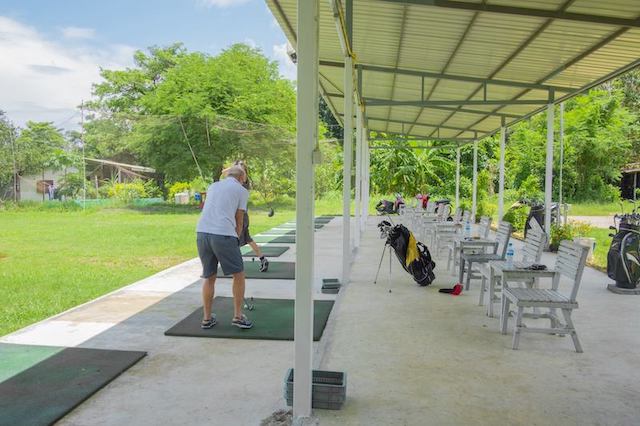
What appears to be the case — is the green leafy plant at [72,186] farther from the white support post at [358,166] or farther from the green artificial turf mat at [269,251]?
the white support post at [358,166]

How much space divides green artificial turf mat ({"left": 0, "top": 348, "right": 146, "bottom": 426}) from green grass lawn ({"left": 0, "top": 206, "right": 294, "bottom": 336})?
151cm

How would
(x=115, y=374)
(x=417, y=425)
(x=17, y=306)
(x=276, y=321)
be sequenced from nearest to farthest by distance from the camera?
1. (x=417, y=425)
2. (x=115, y=374)
3. (x=276, y=321)
4. (x=17, y=306)

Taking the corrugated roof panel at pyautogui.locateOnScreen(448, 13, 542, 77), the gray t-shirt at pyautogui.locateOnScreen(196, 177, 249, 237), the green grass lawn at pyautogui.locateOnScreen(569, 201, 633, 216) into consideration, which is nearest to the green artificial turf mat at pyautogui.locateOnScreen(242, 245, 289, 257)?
the corrugated roof panel at pyautogui.locateOnScreen(448, 13, 542, 77)

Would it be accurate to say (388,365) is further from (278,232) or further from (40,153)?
(40,153)

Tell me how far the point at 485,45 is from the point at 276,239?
23.4ft

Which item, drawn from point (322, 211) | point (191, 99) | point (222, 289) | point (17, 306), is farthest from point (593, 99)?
point (17, 306)

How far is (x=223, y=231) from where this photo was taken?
15.7ft

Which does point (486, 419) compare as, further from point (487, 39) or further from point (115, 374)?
point (487, 39)

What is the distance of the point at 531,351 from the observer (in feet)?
14.6

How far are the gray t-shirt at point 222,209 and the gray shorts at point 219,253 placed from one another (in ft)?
0.18

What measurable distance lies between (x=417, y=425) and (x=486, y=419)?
1.41 ft

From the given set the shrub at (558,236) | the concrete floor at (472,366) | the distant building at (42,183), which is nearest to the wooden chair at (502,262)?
the concrete floor at (472,366)

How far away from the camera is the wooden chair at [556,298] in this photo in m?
4.39

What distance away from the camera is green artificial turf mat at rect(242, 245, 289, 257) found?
397 inches
